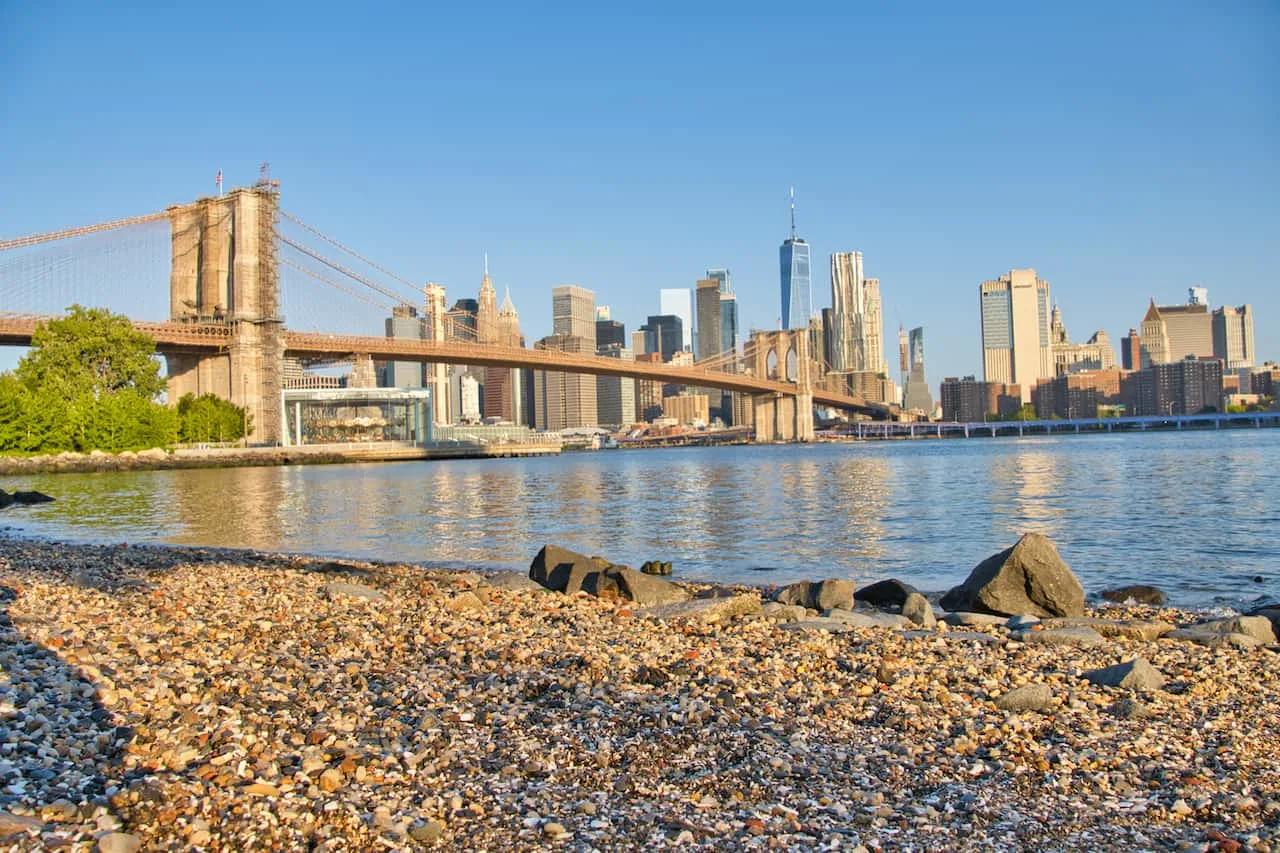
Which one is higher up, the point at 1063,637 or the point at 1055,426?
the point at 1055,426

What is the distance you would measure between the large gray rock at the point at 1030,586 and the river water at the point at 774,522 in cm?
178

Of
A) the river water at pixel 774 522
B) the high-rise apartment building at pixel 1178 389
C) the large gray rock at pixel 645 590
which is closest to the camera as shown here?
the large gray rock at pixel 645 590

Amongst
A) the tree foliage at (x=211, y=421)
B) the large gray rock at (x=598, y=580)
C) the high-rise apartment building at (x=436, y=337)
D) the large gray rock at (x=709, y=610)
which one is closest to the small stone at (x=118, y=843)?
the large gray rock at (x=709, y=610)

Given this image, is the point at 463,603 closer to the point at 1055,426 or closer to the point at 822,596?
the point at 822,596

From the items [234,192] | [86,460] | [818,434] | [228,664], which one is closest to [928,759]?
[228,664]

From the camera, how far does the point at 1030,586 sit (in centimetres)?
791

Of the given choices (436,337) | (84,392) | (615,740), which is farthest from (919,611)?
(436,337)

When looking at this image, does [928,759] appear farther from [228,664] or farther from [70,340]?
[70,340]

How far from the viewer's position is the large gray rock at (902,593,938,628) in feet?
23.4

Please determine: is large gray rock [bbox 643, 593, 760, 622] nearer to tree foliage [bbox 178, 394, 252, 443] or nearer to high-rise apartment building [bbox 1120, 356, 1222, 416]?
tree foliage [bbox 178, 394, 252, 443]

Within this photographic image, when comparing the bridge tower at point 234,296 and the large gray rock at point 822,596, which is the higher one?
the bridge tower at point 234,296

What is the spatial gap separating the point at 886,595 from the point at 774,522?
29.0 feet

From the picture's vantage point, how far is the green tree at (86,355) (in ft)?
152

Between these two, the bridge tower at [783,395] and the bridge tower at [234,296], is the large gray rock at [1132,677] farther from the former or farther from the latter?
the bridge tower at [783,395]
